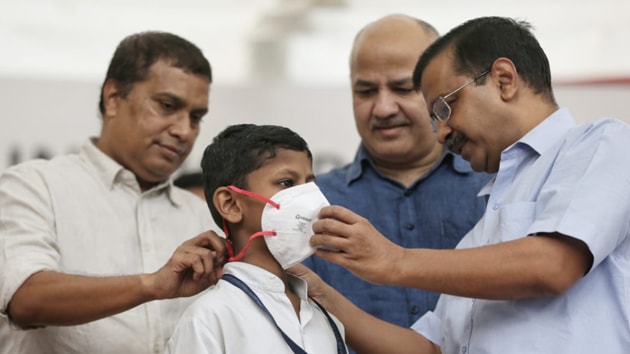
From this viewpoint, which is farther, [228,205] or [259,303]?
[228,205]

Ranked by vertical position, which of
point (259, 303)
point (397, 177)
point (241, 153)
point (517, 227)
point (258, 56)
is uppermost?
point (241, 153)

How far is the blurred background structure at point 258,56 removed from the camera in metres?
4.02

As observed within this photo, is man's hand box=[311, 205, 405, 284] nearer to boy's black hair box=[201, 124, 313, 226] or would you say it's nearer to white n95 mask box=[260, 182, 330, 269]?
white n95 mask box=[260, 182, 330, 269]

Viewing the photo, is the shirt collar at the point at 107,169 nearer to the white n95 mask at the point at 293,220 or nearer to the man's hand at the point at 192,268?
the man's hand at the point at 192,268

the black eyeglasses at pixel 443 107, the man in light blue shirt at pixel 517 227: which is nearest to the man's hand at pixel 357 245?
the man in light blue shirt at pixel 517 227

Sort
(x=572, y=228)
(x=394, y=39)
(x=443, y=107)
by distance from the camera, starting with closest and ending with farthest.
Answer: (x=572, y=228), (x=443, y=107), (x=394, y=39)

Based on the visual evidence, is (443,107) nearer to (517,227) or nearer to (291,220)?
(517,227)

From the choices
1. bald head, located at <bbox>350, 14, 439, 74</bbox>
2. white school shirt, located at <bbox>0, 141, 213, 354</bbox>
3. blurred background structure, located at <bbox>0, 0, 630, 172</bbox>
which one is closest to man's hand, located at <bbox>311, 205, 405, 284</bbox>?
white school shirt, located at <bbox>0, 141, 213, 354</bbox>

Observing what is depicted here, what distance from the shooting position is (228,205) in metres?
1.97

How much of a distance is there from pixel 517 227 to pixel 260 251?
21.5 inches

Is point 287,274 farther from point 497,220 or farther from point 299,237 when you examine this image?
point 497,220

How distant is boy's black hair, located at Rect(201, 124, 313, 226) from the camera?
77.0 inches

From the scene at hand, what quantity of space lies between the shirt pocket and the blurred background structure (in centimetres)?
235

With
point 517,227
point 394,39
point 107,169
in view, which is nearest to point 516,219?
point 517,227
